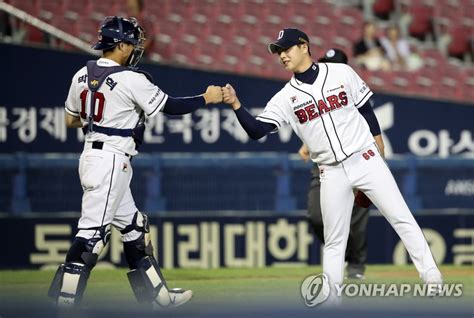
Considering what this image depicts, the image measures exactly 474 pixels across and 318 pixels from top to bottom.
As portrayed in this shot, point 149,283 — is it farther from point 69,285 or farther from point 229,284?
point 229,284

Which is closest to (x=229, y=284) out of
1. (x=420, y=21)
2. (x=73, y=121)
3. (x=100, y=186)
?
(x=73, y=121)

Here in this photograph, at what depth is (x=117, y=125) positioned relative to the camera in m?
7.25

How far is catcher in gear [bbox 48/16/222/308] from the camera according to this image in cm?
715

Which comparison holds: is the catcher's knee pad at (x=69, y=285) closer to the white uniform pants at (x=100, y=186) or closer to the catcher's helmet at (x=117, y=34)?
the white uniform pants at (x=100, y=186)

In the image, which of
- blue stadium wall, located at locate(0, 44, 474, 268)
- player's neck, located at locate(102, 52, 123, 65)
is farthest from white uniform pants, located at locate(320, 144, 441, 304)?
blue stadium wall, located at locate(0, 44, 474, 268)

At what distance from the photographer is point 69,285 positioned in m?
7.04

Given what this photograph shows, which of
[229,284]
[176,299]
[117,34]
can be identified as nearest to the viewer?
[117,34]

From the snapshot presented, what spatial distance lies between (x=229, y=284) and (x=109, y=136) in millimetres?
2558

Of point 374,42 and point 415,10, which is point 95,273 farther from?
point 415,10

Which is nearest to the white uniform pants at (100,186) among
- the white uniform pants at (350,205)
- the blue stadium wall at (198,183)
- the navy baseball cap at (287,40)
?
the navy baseball cap at (287,40)

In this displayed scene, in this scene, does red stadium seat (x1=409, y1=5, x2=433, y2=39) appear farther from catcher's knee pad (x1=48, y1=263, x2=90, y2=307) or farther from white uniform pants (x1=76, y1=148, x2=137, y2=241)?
catcher's knee pad (x1=48, y1=263, x2=90, y2=307)

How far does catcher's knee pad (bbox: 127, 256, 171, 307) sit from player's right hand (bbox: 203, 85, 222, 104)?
44.0 inches

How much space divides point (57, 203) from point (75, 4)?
12.5 ft
